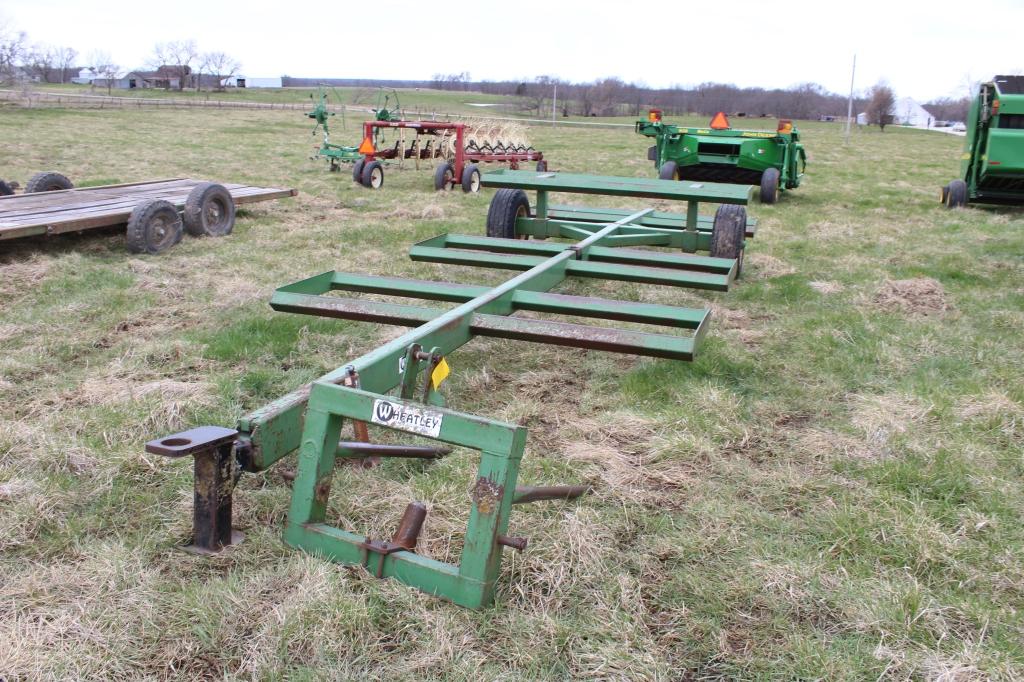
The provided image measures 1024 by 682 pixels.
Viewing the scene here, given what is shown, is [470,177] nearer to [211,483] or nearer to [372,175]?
[372,175]

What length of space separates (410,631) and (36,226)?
5627 mm

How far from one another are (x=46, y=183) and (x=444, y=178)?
562 cm

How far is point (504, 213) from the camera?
6855 mm

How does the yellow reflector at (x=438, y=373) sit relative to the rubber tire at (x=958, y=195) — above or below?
below

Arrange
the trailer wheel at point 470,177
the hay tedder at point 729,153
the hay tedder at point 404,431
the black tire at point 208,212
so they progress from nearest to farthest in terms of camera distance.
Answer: the hay tedder at point 404,431, the black tire at point 208,212, the hay tedder at point 729,153, the trailer wheel at point 470,177

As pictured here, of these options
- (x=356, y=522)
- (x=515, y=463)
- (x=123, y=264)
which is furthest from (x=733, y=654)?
(x=123, y=264)

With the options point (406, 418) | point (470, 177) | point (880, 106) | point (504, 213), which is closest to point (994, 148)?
point (504, 213)

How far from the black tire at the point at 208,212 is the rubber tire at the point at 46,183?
2005 millimetres

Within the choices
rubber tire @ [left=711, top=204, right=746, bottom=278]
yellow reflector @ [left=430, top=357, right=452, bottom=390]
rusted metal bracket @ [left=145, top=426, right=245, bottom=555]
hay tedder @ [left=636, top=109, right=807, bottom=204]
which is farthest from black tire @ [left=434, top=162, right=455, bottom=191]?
rusted metal bracket @ [left=145, top=426, right=245, bottom=555]

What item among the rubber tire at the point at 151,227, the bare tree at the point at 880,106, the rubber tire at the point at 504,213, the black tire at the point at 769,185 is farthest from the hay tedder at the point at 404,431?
the bare tree at the point at 880,106

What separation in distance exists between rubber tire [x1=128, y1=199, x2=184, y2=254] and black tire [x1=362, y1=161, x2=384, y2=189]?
17.4 ft

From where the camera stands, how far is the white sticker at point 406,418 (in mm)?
2297

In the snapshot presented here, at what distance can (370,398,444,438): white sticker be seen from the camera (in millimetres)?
2297

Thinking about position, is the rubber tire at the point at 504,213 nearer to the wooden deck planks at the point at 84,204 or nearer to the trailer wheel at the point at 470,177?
the wooden deck planks at the point at 84,204
